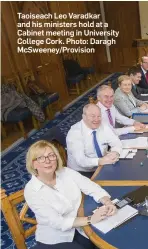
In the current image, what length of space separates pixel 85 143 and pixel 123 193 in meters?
0.82

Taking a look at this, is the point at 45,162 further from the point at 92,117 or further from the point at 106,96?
the point at 106,96

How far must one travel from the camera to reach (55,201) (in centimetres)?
179

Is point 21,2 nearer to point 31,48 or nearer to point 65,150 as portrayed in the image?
point 31,48

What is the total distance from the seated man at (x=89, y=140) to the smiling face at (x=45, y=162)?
655 mm

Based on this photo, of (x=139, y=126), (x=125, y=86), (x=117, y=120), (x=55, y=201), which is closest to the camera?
(x=55, y=201)

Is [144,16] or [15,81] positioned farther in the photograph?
[144,16]

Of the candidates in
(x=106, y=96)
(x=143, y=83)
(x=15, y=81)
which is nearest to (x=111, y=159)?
(x=106, y=96)

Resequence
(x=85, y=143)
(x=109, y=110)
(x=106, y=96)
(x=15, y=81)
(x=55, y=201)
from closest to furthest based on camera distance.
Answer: (x=55, y=201), (x=85, y=143), (x=106, y=96), (x=109, y=110), (x=15, y=81)

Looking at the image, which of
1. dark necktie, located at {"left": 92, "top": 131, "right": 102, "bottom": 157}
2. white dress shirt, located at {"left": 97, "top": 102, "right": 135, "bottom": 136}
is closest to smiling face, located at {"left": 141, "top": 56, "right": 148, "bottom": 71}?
white dress shirt, located at {"left": 97, "top": 102, "right": 135, "bottom": 136}

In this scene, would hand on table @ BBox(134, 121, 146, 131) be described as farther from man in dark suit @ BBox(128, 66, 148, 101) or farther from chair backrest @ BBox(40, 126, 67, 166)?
man in dark suit @ BBox(128, 66, 148, 101)

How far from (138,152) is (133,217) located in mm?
806

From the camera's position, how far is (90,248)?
1881 millimetres

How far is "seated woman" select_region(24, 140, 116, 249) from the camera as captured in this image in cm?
173

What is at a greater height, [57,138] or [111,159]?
[57,138]
